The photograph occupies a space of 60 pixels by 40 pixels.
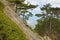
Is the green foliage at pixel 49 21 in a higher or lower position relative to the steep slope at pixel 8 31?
lower

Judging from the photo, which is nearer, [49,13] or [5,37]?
[5,37]

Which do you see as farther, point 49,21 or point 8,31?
point 49,21

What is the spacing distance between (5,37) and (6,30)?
0.28 meters

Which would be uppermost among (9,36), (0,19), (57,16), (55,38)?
A: (0,19)

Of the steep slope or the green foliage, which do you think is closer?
the steep slope

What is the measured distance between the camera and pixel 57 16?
6322 centimetres

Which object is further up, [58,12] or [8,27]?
[8,27]

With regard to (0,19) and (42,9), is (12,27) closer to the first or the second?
(0,19)

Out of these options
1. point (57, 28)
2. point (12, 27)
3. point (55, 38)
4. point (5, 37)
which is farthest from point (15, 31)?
point (57, 28)

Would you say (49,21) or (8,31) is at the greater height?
(8,31)

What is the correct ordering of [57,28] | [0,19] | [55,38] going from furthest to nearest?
[57,28] → [55,38] → [0,19]

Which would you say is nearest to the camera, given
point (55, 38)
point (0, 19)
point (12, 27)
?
point (0, 19)

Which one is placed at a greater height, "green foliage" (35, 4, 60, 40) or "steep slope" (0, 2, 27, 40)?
"steep slope" (0, 2, 27, 40)

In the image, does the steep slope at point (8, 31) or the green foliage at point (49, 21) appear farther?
the green foliage at point (49, 21)
